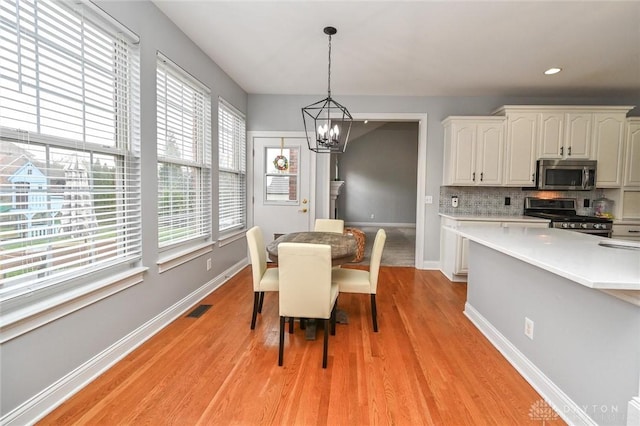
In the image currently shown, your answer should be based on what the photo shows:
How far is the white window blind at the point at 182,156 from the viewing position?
2.64m

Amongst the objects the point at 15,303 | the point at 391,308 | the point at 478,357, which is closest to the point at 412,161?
the point at 391,308

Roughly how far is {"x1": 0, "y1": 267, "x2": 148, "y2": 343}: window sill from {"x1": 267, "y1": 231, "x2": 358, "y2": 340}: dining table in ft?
3.47

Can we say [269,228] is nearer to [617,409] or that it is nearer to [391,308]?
[391,308]

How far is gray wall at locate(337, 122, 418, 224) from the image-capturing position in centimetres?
975

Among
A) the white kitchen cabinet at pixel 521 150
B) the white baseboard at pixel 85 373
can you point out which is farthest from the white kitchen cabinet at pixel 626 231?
the white baseboard at pixel 85 373

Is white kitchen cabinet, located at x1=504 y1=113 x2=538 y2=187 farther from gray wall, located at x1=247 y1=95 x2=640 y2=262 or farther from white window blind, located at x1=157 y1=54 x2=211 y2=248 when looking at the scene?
white window blind, located at x1=157 y1=54 x2=211 y2=248

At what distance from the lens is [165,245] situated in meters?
2.70

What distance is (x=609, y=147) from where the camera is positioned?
159 inches

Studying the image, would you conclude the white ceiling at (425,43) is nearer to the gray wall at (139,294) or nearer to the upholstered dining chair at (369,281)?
the gray wall at (139,294)

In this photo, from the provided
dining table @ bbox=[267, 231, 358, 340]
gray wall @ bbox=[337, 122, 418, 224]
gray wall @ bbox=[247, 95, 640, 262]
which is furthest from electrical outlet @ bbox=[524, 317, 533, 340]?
gray wall @ bbox=[337, 122, 418, 224]

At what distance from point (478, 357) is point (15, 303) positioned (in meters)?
2.82

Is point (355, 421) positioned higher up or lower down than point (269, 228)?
lower down

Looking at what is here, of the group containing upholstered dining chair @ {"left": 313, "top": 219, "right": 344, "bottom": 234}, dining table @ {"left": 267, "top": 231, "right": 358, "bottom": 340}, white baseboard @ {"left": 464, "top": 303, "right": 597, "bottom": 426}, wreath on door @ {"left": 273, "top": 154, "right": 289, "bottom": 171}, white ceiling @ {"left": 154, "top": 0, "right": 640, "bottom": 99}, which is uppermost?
white ceiling @ {"left": 154, "top": 0, "right": 640, "bottom": 99}

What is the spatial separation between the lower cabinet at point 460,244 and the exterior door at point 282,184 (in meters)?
2.04
